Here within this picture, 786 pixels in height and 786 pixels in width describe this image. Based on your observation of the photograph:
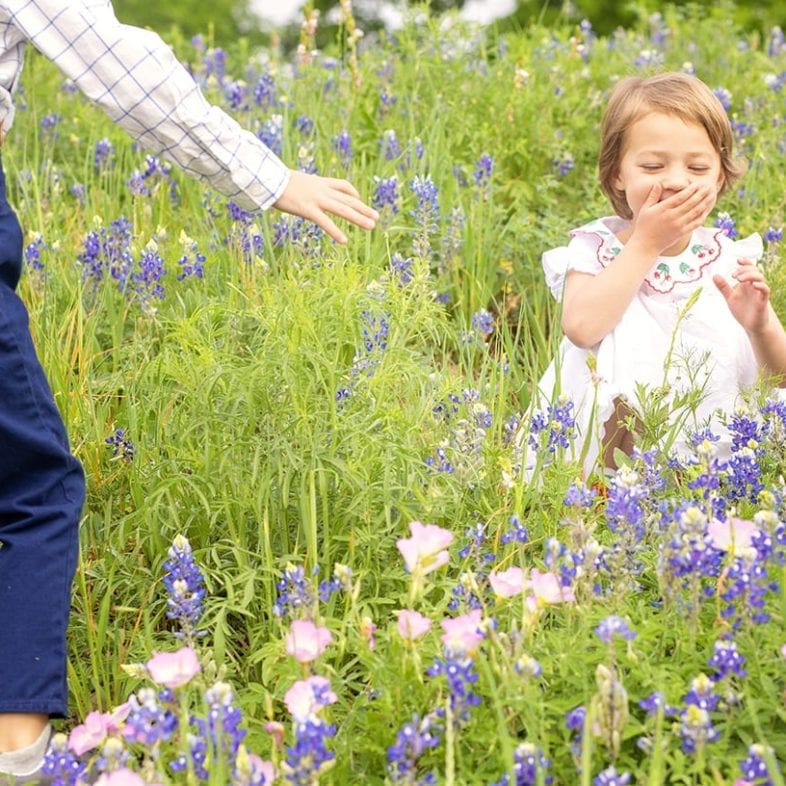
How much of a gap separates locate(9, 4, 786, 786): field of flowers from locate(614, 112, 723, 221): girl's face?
0.45 meters

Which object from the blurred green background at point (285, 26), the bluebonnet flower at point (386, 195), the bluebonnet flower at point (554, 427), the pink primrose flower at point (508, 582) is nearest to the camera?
the pink primrose flower at point (508, 582)

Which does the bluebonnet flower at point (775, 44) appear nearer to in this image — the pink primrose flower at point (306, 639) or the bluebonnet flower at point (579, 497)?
the bluebonnet flower at point (579, 497)

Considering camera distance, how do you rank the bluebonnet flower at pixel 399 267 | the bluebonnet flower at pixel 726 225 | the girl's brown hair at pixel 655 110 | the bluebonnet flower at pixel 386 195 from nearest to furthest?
the bluebonnet flower at pixel 399 267 → the girl's brown hair at pixel 655 110 → the bluebonnet flower at pixel 726 225 → the bluebonnet flower at pixel 386 195

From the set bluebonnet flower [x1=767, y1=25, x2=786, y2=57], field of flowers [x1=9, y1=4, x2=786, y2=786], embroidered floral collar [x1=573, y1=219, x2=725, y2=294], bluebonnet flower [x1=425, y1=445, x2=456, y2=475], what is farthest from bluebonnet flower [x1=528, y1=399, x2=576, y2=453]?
bluebonnet flower [x1=767, y1=25, x2=786, y2=57]

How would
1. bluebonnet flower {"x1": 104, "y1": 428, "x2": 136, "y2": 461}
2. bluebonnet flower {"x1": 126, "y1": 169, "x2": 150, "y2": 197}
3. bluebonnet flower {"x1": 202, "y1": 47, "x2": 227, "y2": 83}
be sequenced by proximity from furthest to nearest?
bluebonnet flower {"x1": 202, "y1": 47, "x2": 227, "y2": 83} → bluebonnet flower {"x1": 126, "y1": 169, "x2": 150, "y2": 197} → bluebonnet flower {"x1": 104, "y1": 428, "x2": 136, "y2": 461}

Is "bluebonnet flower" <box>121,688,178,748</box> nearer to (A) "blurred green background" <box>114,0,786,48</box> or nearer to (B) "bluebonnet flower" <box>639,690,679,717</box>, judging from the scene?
(B) "bluebonnet flower" <box>639,690,679,717</box>

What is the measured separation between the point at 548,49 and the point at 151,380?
3536 mm

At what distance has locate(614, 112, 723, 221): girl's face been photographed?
3.43 m

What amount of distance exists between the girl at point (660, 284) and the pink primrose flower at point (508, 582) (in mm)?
1112

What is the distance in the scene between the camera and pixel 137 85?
2557 millimetres

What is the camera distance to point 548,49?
6.10m

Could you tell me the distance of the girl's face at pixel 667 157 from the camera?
343cm

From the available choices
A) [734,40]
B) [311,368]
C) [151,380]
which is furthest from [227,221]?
[734,40]

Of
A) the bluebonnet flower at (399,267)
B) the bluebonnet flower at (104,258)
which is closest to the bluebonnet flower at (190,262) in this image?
the bluebonnet flower at (104,258)
